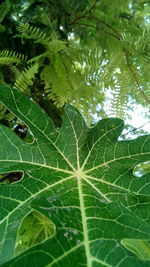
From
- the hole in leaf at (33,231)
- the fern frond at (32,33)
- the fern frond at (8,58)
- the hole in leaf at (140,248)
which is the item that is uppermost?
the fern frond at (32,33)

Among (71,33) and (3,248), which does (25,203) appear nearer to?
(3,248)

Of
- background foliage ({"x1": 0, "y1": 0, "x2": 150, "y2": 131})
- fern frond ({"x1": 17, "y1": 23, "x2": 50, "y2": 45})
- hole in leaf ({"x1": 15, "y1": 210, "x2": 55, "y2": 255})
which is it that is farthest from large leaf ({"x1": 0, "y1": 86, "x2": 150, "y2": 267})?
fern frond ({"x1": 17, "y1": 23, "x2": 50, "y2": 45})

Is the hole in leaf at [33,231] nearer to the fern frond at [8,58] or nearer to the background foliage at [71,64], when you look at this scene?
the background foliage at [71,64]

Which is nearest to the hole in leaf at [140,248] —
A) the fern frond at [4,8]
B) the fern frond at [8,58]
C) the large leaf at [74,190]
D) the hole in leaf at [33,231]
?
the large leaf at [74,190]

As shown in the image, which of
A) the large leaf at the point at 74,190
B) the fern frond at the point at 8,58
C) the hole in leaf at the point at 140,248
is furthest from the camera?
the fern frond at the point at 8,58

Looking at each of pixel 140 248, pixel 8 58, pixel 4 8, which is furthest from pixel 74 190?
pixel 4 8

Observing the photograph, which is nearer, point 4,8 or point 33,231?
point 33,231

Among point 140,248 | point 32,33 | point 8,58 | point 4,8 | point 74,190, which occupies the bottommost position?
point 140,248

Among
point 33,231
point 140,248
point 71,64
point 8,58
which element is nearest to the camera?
point 140,248

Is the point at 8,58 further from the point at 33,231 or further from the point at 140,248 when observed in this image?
the point at 140,248
